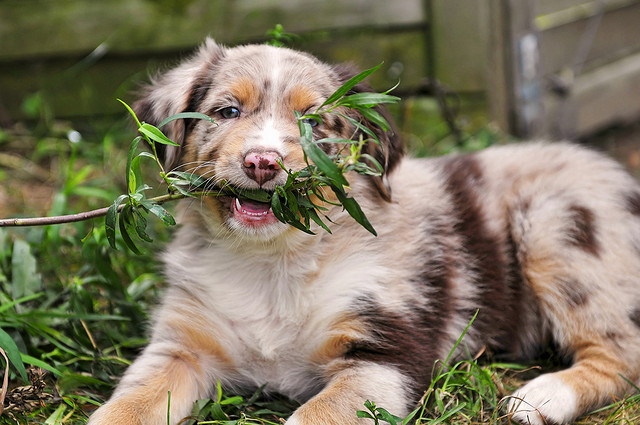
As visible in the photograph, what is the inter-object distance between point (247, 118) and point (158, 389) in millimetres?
1142

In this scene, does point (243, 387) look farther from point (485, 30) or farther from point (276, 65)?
point (485, 30)

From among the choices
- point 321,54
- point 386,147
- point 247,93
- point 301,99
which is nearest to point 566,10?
point 321,54

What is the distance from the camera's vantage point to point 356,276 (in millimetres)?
3057

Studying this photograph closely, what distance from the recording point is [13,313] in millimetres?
3283

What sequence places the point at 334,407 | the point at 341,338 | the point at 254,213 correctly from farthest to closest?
the point at 341,338, the point at 254,213, the point at 334,407

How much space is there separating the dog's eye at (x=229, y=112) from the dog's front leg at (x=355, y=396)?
114cm

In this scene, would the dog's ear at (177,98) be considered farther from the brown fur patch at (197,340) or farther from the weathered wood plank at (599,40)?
the weathered wood plank at (599,40)

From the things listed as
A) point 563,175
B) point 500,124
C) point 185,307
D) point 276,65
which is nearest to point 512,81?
point 500,124

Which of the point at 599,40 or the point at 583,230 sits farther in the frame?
the point at 599,40

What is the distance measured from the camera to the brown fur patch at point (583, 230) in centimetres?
334

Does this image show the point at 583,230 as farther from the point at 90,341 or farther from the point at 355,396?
the point at 90,341

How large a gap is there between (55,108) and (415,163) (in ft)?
12.3

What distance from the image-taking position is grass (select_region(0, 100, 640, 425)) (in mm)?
2877

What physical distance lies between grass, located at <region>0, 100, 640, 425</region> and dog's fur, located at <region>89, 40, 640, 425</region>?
0.42ft
